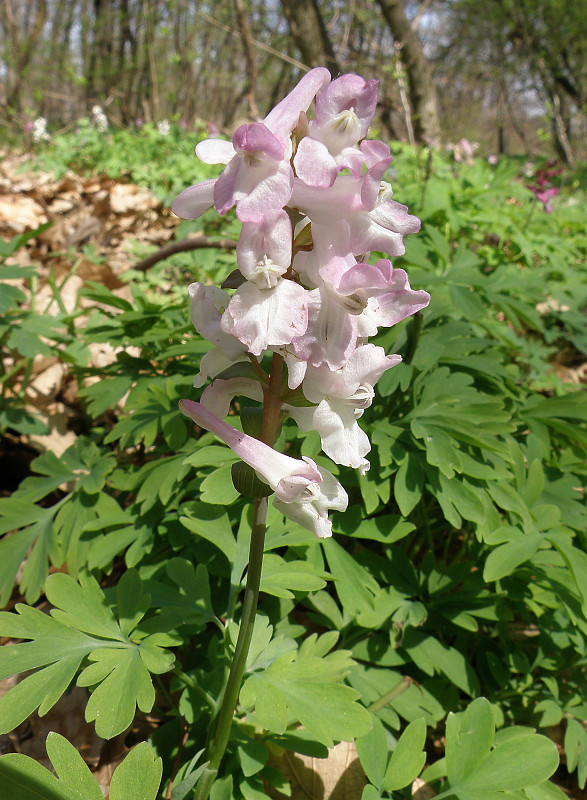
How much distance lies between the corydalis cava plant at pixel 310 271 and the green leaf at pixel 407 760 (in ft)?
2.27

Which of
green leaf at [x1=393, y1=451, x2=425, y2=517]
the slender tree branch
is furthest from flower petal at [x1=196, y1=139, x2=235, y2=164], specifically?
the slender tree branch

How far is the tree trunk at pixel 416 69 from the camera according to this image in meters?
9.56

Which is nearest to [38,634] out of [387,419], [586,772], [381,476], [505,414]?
[381,476]

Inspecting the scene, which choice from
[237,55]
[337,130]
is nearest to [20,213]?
[337,130]

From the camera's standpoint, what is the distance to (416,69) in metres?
9.56

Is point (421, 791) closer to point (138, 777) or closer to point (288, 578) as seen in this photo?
point (288, 578)

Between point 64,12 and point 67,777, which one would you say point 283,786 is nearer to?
point 67,777

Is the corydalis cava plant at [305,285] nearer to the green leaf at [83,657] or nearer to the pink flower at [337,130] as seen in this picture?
the pink flower at [337,130]

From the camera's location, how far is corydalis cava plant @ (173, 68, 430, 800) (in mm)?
1003

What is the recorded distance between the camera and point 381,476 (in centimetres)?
177

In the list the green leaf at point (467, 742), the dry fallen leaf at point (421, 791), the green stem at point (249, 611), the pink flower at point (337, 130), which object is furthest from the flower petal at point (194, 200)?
the dry fallen leaf at point (421, 791)

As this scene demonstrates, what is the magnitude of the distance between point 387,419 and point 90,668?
1.23m

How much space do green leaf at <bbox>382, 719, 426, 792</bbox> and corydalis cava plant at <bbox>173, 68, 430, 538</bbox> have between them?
2.27 ft

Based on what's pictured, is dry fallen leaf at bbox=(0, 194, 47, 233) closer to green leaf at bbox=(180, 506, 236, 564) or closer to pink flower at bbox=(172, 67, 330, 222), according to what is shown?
green leaf at bbox=(180, 506, 236, 564)
